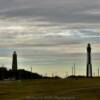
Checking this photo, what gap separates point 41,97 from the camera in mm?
44875

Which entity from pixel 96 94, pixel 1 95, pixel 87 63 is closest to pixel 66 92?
pixel 96 94

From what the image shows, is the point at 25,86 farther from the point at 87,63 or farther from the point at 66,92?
the point at 87,63

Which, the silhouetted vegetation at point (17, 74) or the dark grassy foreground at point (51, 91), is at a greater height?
the silhouetted vegetation at point (17, 74)

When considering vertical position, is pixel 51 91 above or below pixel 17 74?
below

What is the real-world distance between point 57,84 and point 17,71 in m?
33.8

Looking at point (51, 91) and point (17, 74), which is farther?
point (17, 74)

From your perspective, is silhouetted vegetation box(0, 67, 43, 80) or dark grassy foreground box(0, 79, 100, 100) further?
silhouetted vegetation box(0, 67, 43, 80)

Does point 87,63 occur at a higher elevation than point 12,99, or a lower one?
higher

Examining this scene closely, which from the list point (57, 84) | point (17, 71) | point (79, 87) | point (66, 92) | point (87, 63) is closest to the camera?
point (66, 92)

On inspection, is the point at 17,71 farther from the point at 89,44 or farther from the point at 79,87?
the point at 79,87

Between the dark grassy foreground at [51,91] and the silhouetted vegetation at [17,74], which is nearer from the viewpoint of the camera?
the dark grassy foreground at [51,91]

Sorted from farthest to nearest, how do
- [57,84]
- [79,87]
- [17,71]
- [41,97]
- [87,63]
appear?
1. [17,71]
2. [87,63]
3. [57,84]
4. [79,87]
5. [41,97]

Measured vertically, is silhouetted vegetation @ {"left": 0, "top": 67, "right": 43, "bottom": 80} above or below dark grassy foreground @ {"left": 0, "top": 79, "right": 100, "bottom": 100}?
above

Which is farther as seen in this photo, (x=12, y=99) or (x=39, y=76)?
(x=39, y=76)
